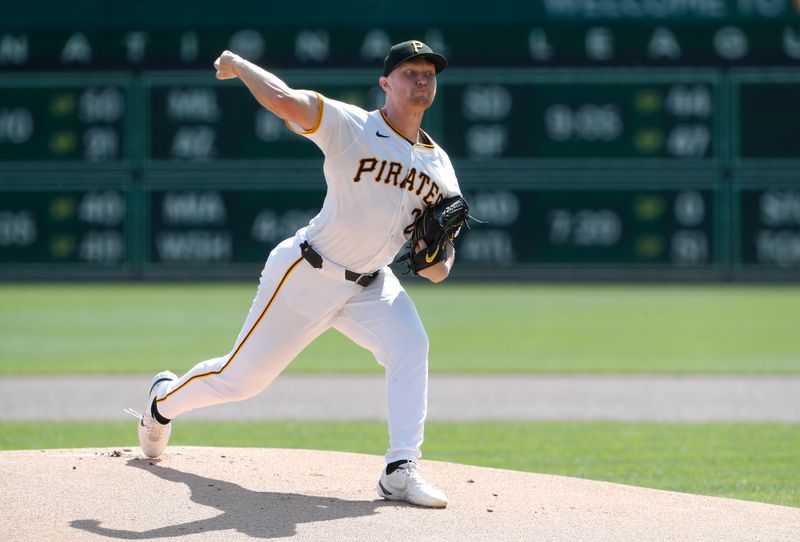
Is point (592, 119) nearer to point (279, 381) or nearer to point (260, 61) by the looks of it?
point (260, 61)

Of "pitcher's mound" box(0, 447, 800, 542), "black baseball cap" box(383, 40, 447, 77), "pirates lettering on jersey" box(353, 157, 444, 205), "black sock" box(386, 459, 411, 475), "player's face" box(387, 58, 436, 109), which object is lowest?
"pitcher's mound" box(0, 447, 800, 542)

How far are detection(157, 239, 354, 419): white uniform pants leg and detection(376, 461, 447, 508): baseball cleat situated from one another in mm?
554

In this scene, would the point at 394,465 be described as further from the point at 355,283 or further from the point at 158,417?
the point at 158,417

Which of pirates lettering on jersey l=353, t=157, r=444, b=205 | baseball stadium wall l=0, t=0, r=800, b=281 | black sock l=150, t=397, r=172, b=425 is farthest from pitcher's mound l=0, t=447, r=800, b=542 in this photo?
baseball stadium wall l=0, t=0, r=800, b=281

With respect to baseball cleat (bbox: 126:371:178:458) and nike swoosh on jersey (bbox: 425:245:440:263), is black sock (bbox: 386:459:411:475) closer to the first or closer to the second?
nike swoosh on jersey (bbox: 425:245:440:263)

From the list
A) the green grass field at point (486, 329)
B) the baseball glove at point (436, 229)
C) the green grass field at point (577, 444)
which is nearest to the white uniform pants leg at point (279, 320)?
the baseball glove at point (436, 229)

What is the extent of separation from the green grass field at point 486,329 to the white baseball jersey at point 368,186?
5.14 meters

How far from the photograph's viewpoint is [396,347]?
14.4ft

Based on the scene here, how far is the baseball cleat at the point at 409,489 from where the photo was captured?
4176 mm

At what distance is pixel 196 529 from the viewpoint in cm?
380

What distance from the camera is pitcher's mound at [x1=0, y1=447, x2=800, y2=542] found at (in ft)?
12.6

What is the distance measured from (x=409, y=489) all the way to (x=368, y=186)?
1037 mm

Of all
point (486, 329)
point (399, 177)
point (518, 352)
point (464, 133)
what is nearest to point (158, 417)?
point (399, 177)

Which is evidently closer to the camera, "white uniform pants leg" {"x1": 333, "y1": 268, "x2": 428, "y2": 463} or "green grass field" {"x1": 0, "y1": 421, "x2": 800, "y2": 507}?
"white uniform pants leg" {"x1": 333, "y1": 268, "x2": 428, "y2": 463}
